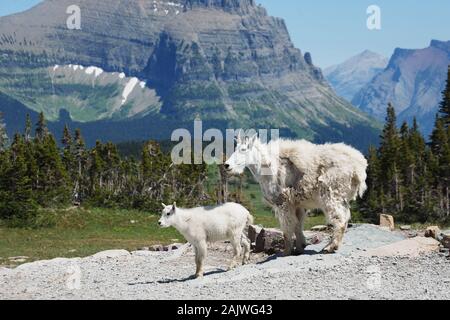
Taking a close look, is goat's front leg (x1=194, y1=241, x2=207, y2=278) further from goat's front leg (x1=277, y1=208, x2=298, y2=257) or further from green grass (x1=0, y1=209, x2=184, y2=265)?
green grass (x1=0, y1=209, x2=184, y2=265)

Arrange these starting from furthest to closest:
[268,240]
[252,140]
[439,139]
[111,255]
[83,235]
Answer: [439,139] < [83,235] < [111,255] < [268,240] < [252,140]

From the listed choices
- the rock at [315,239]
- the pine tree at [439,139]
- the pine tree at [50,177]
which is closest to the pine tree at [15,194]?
the pine tree at [50,177]

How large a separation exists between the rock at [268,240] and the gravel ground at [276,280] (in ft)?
10.9

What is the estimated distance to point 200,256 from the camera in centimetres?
1833

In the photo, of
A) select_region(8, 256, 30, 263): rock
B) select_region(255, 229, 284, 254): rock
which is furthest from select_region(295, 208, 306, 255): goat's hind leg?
select_region(8, 256, 30, 263): rock

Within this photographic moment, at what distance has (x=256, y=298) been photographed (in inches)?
544

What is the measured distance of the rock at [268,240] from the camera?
2411 cm

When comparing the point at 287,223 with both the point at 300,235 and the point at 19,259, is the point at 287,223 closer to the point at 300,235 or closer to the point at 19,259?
the point at 300,235

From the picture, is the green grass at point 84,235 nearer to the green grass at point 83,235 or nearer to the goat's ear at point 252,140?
the green grass at point 83,235

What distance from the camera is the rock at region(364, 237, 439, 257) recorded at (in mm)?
17828

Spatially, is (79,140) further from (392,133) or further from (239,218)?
(239,218)

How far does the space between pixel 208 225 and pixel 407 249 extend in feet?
18.5

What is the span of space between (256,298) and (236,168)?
4995mm

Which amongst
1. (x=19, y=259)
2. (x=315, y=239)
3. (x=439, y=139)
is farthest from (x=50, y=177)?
(x=315, y=239)
